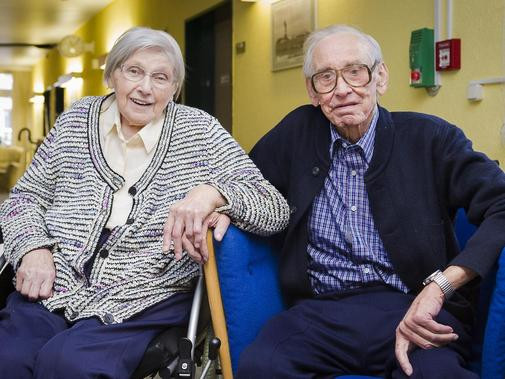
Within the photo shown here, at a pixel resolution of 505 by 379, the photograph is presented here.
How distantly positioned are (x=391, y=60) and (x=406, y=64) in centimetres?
13

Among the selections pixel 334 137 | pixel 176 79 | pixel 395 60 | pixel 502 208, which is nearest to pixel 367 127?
pixel 334 137

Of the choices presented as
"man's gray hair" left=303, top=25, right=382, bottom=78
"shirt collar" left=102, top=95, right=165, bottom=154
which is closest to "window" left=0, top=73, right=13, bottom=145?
"shirt collar" left=102, top=95, right=165, bottom=154

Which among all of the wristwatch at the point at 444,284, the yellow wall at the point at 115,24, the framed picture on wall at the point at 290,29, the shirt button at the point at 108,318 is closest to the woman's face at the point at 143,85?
the shirt button at the point at 108,318

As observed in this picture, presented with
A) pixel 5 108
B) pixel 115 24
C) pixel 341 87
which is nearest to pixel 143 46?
pixel 341 87

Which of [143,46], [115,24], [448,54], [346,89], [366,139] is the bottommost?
[366,139]

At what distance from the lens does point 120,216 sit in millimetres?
1885

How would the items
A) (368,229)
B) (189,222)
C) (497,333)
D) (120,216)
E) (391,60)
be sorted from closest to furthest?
(497,333), (189,222), (368,229), (120,216), (391,60)

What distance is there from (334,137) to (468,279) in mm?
556

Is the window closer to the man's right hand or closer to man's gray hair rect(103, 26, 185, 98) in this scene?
man's gray hair rect(103, 26, 185, 98)

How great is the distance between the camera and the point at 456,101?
3.32 meters

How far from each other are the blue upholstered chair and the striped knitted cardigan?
0.07 m

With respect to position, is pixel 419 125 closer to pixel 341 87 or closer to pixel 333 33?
pixel 341 87

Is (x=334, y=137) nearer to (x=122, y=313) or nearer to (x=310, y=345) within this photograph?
(x=310, y=345)

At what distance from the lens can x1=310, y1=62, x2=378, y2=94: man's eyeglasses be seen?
1.82 m
